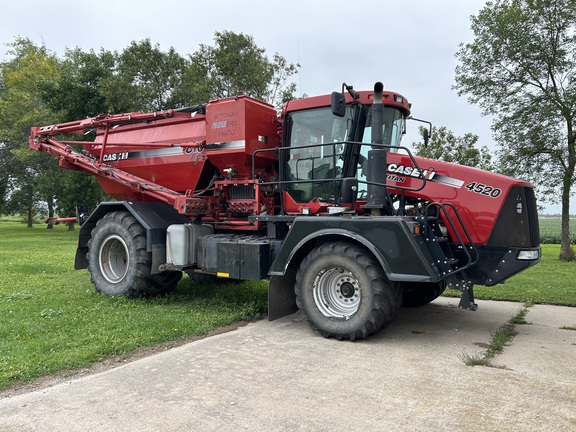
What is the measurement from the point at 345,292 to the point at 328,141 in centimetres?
216

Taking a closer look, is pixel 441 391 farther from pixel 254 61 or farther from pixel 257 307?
pixel 254 61

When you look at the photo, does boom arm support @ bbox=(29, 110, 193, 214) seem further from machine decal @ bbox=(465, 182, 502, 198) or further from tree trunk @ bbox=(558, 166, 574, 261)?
tree trunk @ bbox=(558, 166, 574, 261)

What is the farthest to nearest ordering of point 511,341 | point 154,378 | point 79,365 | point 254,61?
point 254,61
point 511,341
point 79,365
point 154,378

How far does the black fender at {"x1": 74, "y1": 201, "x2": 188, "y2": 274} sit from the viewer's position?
7.31 metres

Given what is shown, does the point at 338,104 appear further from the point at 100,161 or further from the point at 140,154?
the point at 100,161

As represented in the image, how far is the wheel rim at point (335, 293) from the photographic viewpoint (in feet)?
18.6

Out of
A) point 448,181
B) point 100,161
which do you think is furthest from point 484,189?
point 100,161

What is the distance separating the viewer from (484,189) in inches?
220

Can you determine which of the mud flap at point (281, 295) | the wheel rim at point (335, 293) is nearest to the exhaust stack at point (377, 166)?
the wheel rim at point (335, 293)

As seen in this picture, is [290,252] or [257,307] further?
[257,307]

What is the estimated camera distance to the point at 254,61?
70.4ft

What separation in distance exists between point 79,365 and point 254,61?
19.0 m

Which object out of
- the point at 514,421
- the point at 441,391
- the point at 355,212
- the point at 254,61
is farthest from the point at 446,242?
the point at 254,61

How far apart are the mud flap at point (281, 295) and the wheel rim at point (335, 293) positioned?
0.64 metres
